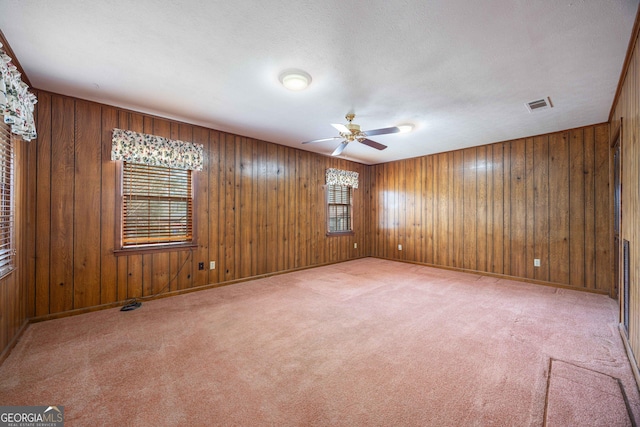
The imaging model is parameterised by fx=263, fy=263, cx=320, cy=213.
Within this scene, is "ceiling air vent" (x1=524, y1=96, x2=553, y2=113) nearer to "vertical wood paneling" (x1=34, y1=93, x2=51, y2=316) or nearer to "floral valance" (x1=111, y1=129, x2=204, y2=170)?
"floral valance" (x1=111, y1=129, x2=204, y2=170)

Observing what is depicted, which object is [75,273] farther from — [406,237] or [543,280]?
[543,280]

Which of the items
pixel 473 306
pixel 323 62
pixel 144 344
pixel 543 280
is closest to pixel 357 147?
pixel 323 62

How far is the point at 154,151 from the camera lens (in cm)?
347

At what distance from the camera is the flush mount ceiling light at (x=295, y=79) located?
243 centimetres

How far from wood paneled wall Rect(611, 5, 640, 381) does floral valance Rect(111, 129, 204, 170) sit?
177 inches

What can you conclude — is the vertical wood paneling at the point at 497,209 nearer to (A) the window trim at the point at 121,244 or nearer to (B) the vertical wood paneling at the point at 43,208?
(A) the window trim at the point at 121,244

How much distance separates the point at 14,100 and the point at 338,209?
5.18 m

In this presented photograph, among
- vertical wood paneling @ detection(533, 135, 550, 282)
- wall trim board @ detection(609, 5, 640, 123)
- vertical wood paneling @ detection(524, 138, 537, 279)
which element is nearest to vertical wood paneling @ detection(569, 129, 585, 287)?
vertical wood paneling @ detection(533, 135, 550, 282)

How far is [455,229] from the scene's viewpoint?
5340 millimetres

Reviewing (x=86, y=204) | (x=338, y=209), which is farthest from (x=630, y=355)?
(x=86, y=204)

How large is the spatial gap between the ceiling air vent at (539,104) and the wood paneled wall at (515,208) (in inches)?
56.6

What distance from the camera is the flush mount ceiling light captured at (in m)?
2.43

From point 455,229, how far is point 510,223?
0.94m

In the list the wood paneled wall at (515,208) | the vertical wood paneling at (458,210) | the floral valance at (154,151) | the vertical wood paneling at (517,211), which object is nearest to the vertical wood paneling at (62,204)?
the floral valance at (154,151)
